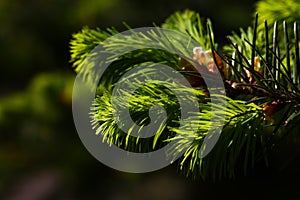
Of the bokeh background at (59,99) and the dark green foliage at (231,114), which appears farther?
the bokeh background at (59,99)

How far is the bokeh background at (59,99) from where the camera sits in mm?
1397

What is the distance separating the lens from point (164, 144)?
340 mm

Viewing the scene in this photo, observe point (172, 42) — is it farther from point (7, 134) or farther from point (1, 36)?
point (1, 36)

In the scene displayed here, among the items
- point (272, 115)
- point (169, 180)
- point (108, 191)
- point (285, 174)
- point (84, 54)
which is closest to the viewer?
point (272, 115)

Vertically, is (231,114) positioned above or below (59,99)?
above

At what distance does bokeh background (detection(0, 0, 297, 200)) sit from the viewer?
1.40 meters

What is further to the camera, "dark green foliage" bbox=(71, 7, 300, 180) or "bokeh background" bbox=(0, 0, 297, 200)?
"bokeh background" bbox=(0, 0, 297, 200)

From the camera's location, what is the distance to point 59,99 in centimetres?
127

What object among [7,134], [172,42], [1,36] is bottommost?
[7,134]

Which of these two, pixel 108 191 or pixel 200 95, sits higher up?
pixel 200 95

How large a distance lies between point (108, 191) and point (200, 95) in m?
1.59

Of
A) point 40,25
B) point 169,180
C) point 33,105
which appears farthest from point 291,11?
point 169,180

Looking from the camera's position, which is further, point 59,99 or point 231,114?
point 59,99

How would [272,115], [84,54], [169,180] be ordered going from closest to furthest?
[272,115], [84,54], [169,180]
